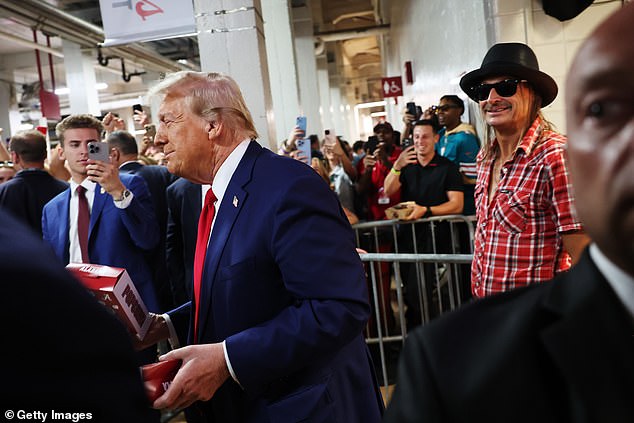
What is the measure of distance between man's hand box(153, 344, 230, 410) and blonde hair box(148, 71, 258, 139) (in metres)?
0.84

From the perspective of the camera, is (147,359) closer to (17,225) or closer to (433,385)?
(17,225)

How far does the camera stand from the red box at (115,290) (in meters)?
1.81

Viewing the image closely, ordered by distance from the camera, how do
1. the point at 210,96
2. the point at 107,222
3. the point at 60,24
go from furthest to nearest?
the point at 60,24 < the point at 107,222 < the point at 210,96

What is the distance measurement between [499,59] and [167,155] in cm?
173

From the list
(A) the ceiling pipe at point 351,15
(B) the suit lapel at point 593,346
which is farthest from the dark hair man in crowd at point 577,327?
(A) the ceiling pipe at point 351,15

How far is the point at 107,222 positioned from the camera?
11.0ft

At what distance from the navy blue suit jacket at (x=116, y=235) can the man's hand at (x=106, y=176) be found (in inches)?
4.4

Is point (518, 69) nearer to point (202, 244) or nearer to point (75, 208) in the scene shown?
point (202, 244)

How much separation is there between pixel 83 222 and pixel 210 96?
1.59m

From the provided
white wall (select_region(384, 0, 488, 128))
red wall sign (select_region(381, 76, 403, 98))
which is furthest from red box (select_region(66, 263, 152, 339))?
red wall sign (select_region(381, 76, 403, 98))

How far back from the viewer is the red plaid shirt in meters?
2.48

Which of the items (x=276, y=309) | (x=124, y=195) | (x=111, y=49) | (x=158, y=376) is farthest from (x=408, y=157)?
(x=111, y=49)

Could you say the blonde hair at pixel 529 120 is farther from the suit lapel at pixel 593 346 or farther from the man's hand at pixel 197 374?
the suit lapel at pixel 593 346

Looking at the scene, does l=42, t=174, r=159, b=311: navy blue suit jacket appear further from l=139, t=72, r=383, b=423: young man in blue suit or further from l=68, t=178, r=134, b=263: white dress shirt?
l=139, t=72, r=383, b=423: young man in blue suit
